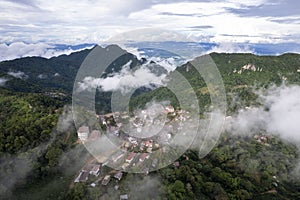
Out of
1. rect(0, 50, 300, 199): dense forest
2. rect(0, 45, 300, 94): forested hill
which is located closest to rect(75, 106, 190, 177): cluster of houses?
rect(0, 50, 300, 199): dense forest

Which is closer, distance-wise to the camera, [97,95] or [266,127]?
[266,127]

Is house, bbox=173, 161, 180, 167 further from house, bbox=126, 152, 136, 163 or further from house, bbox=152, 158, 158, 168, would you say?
house, bbox=126, 152, 136, 163

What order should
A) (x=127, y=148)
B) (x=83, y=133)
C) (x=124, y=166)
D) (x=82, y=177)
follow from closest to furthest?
(x=82, y=177), (x=124, y=166), (x=127, y=148), (x=83, y=133)

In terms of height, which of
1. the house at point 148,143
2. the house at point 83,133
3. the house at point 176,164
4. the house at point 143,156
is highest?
the house at point 83,133

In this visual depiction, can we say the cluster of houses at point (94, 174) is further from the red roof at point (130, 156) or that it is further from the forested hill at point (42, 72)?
the forested hill at point (42, 72)

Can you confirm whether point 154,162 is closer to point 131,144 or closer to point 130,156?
point 130,156

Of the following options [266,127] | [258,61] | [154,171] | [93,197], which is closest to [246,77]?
[258,61]

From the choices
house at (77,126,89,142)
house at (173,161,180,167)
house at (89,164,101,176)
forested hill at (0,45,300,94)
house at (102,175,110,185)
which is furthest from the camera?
forested hill at (0,45,300,94)

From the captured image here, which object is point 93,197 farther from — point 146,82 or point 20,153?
point 146,82

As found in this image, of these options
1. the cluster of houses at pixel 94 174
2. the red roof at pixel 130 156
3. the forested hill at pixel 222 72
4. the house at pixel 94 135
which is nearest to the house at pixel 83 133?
the house at pixel 94 135

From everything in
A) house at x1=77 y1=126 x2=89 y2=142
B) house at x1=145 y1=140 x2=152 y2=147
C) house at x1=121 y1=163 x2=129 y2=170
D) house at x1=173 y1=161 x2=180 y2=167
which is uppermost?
house at x1=77 y1=126 x2=89 y2=142

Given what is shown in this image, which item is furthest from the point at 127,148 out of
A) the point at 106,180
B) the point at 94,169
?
the point at 106,180
